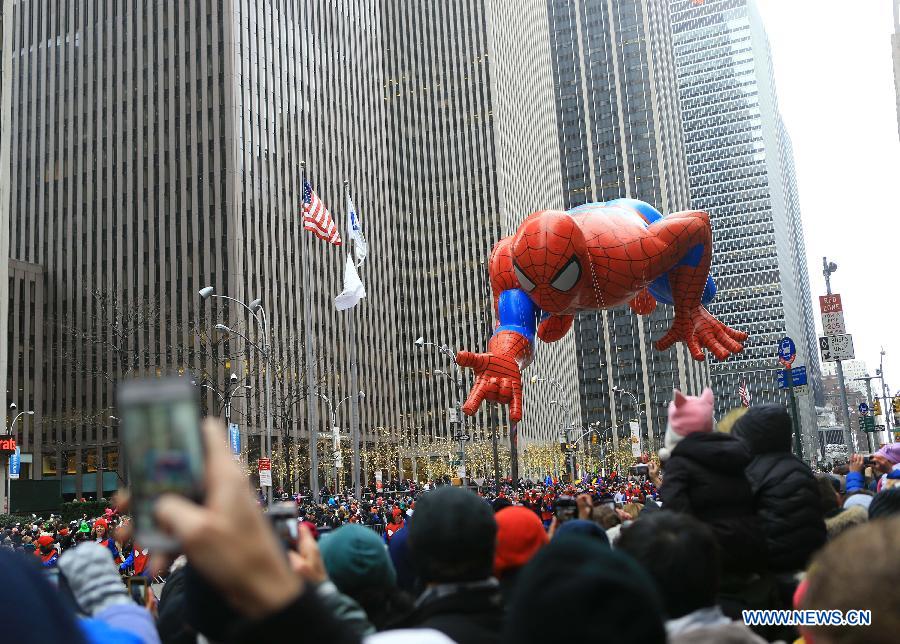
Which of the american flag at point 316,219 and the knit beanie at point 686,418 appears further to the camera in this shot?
the american flag at point 316,219

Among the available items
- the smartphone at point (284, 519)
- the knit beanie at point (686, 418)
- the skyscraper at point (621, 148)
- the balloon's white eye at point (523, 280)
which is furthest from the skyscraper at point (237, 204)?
the smartphone at point (284, 519)

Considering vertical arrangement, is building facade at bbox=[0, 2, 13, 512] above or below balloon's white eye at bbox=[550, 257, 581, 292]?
above

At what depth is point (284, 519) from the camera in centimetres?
228

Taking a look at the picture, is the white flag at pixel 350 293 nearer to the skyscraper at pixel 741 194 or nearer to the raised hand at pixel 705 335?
the raised hand at pixel 705 335

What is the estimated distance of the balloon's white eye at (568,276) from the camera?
14.2m

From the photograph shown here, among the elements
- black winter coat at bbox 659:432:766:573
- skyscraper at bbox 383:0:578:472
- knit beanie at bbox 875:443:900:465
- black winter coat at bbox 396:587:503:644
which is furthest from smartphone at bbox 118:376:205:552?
skyscraper at bbox 383:0:578:472

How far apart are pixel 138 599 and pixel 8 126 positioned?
4894cm

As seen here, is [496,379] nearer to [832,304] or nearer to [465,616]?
[465,616]

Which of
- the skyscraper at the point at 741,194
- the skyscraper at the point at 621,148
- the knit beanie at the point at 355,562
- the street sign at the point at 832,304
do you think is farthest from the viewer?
the skyscraper at the point at 741,194

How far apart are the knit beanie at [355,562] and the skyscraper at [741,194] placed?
174469 mm

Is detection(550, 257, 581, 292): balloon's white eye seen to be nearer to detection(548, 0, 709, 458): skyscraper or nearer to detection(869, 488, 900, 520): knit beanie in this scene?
detection(869, 488, 900, 520): knit beanie

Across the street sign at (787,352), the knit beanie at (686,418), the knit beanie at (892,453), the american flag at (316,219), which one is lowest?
the knit beanie at (892,453)

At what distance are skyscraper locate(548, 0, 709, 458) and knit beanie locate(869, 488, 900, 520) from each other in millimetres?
138159

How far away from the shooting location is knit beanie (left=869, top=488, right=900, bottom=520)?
210 inches
